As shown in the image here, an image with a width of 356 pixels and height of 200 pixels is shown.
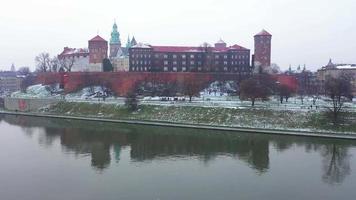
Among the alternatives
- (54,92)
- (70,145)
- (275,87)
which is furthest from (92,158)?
(54,92)

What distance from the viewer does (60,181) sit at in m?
15.5

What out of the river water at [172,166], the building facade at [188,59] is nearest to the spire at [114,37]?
the building facade at [188,59]

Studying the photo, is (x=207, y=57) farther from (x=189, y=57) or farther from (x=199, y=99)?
(x=199, y=99)

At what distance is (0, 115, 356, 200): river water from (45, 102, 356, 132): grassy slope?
7.30 feet

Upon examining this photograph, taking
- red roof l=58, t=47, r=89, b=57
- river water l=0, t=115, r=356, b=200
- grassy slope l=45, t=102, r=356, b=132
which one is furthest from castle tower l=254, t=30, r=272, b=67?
river water l=0, t=115, r=356, b=200

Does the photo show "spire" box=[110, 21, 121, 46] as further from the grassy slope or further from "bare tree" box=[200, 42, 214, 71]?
the grassy slope

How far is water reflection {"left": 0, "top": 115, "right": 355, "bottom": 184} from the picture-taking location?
18952mm

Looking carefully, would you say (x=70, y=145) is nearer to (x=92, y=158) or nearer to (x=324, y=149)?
(x=92, y=158)

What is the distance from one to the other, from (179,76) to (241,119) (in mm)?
16029

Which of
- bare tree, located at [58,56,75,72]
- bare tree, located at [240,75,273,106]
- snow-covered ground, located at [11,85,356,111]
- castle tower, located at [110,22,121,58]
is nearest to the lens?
snow-covered ground, located at [11,85,356,111]

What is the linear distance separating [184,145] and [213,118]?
7.40 meters

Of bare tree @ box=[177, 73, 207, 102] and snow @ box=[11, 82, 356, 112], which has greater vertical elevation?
bare tree @ box=[177, 73, 207, 102]

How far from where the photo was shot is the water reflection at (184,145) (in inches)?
746

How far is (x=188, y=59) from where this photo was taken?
50.2 meters
